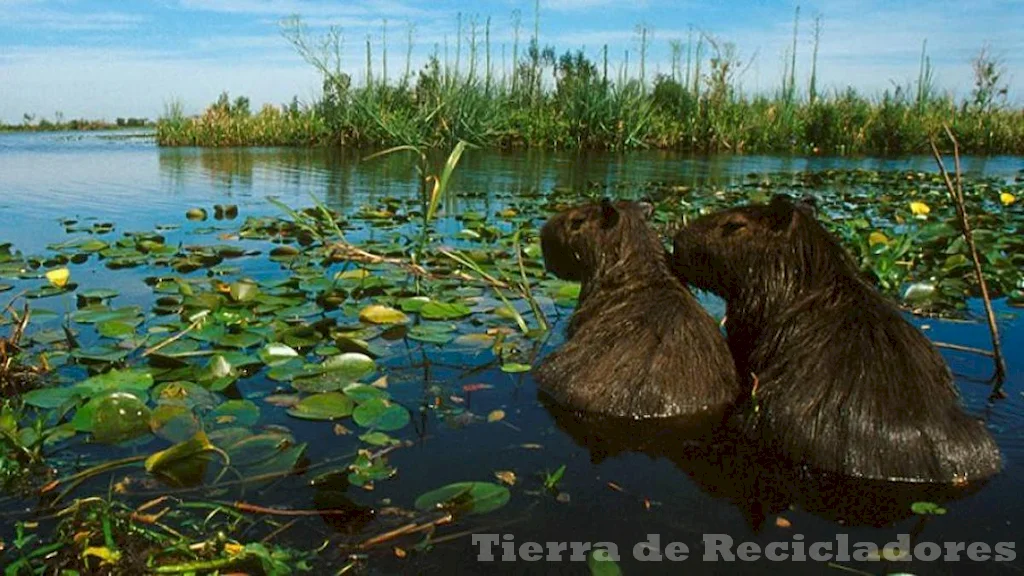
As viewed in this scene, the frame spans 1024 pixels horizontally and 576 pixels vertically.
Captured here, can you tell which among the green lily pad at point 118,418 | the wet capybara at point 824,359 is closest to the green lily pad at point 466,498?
the wet capybara at point 824,359

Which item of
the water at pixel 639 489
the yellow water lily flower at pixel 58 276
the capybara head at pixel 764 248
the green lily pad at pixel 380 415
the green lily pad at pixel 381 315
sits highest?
the capybara head at pixel 764 248

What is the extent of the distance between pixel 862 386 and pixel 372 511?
1.74 m

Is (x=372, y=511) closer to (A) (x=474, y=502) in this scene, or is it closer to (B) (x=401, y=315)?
(A) (x=474, y=502)

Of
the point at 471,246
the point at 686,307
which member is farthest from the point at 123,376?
the point at 471,246

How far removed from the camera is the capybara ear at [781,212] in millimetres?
3484

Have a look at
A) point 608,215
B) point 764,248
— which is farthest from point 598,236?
point 764,248

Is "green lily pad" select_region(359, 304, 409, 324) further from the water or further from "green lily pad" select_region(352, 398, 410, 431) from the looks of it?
"green lily pad" select_region(352, 398, 410, 431)

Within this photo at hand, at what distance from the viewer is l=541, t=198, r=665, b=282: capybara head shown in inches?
166

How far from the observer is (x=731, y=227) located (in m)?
3.70

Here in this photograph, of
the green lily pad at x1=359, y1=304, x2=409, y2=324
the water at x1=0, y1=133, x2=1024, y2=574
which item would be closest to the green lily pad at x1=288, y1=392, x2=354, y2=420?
the water at x1=0, y1=133, x2=1024, y2=574

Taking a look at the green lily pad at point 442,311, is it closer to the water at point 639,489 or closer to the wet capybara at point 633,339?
the water at point 639,489

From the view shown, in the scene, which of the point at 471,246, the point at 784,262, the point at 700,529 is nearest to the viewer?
the point at 700,529

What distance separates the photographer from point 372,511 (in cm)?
271

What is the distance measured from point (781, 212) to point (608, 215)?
38.3 inches
